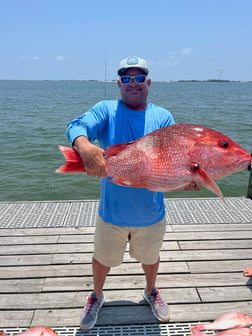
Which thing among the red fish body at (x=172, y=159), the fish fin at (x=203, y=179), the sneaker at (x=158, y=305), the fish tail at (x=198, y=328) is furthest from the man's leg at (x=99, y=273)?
the fish fin at (x=203, y=179)

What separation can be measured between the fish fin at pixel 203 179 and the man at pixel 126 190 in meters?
0.50

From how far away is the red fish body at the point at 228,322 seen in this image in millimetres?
2326

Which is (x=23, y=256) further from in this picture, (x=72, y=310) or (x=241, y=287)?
(x=241, y=287)

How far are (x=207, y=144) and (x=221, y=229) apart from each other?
2460 mm

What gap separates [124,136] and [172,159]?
49 cm

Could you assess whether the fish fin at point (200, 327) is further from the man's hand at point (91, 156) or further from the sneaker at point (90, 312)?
the man's hand at point (91, 156)

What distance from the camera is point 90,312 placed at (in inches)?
98.0

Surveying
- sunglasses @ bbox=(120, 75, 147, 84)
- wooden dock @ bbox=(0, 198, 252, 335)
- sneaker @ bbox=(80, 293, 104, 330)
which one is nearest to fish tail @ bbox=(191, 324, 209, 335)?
wooden dock @ bbox=(0, 198, 252, 335)

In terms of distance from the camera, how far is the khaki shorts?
2281 mm

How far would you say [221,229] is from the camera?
3.94 metres

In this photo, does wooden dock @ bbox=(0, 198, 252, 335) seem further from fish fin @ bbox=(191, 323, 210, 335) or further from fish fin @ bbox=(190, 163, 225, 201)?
fish fin @ bbox=(190, 163, 225, 201)

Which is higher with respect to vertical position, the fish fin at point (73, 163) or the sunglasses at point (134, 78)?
the sunglasses at point (134, 78)

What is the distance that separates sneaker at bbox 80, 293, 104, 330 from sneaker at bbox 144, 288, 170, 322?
44 cm

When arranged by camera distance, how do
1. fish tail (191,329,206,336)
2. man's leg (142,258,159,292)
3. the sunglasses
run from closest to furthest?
1. the sunglasses
2. fish tail (191,329,206,336)
3. man's leg (142,258,159,292)
